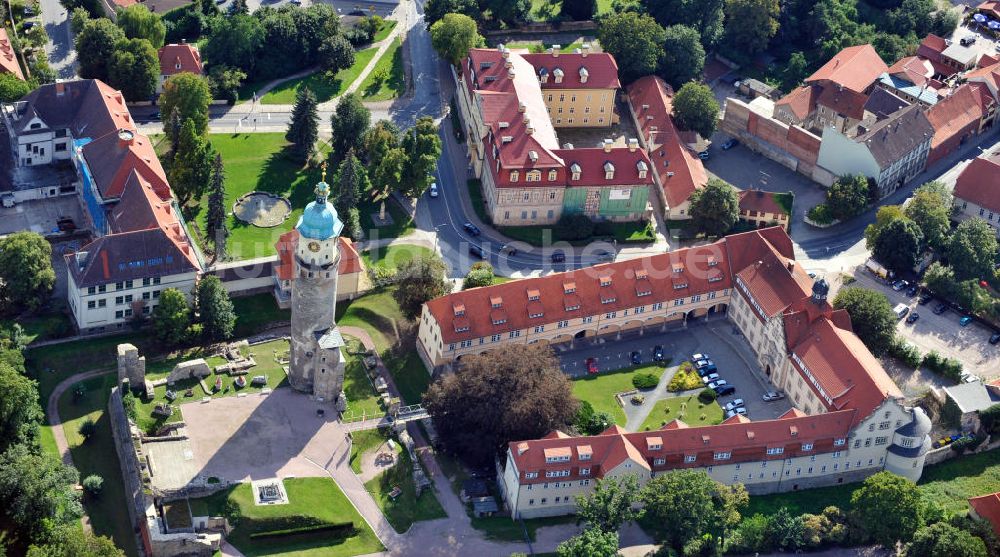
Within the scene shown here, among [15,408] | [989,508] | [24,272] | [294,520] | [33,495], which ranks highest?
[24,272]

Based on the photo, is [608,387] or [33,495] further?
[608,387]

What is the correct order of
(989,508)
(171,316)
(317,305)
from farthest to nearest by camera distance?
(171,316) → (317,305) → (989,508)

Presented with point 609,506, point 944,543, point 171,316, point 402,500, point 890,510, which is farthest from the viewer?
point 171,316

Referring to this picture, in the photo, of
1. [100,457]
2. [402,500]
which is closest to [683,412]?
[402,500]

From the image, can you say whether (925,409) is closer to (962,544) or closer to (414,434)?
(962,544)

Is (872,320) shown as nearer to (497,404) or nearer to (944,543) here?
(944,543)

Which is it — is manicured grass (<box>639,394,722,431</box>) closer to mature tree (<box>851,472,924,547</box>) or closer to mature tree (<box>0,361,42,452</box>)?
mature tree (<box>851,472,924,547</box>)
